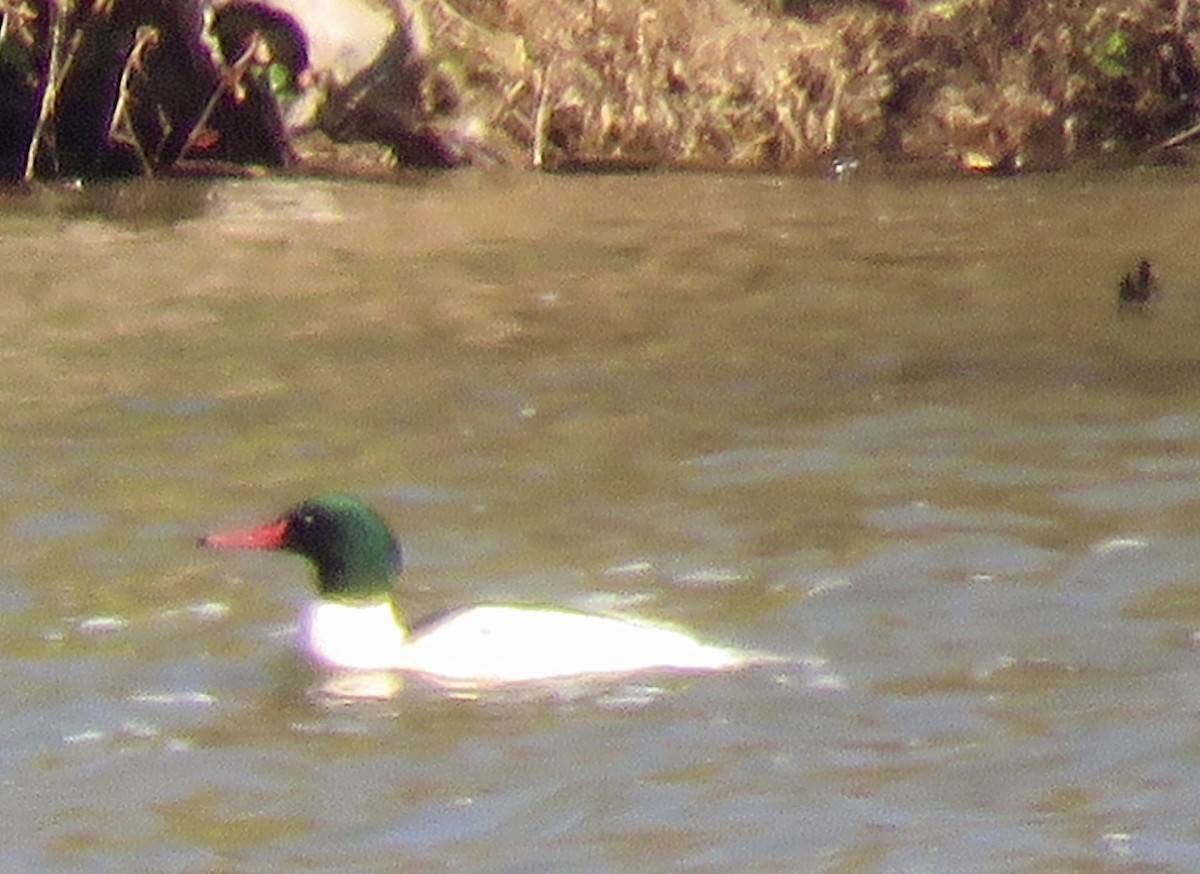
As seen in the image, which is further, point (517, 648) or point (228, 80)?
point (228, 80)

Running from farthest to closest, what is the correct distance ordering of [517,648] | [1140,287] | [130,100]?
[130,100] → [1140,287] → [517,648]

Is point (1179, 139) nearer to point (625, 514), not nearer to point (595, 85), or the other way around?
point (595, 85)

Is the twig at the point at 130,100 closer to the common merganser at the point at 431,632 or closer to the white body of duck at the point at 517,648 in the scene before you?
the common merganser at the point at 431,632

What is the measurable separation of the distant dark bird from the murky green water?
0.19 meters

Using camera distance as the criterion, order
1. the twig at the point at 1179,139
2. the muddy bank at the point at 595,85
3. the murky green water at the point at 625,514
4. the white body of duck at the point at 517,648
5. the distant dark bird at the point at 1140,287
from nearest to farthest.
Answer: the murky green water at the point at 625,514 → the white body of duck at the point at 517,648 → the distant dark bird at the point at 1140,287 → the muddy bank at the point at 595,85 → the twig at the point at 1179,139

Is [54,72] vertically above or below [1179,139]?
above

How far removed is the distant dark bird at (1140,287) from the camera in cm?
1398

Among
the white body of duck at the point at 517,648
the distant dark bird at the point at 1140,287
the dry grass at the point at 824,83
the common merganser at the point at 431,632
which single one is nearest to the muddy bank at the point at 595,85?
the dry grass at the point at 824,83

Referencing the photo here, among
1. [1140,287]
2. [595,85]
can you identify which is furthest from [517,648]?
[595,85]

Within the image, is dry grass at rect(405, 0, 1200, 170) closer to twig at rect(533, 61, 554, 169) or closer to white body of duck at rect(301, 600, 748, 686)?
twig at rect(533, 61, 554, 169)

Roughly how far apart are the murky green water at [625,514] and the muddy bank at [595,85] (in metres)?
1.52

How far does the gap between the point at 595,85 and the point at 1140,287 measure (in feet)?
22.1

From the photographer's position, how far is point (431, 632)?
8.78 metres

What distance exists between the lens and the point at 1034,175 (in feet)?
62.9
